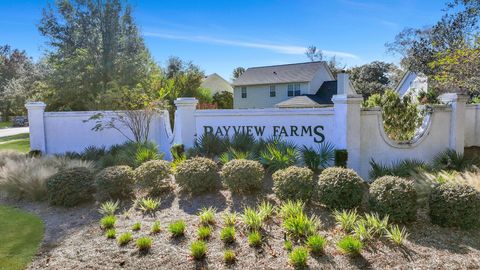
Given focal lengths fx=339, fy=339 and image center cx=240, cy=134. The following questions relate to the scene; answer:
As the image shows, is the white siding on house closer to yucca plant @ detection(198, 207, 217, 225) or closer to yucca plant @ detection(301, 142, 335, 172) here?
yucca plant @ detection(301, 142, 335, 172)

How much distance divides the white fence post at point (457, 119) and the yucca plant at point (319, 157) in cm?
374

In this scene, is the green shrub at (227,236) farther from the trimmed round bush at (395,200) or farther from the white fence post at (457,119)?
the white fence post at (457,119)

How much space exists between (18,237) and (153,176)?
2.36 meters

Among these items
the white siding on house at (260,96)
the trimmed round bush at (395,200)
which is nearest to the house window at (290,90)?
the white siding on house at (260,96)

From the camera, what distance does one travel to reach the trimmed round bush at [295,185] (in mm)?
5809

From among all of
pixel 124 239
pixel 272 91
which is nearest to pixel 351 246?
pixel 124 239

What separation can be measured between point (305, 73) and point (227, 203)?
25.2 m

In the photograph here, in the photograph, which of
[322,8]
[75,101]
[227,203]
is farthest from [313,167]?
[75,101]

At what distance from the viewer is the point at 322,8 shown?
13141 mm

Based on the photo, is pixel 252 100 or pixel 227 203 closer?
pixel 227 203

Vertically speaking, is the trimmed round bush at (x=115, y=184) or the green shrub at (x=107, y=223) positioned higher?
the trimmed round bush at (x=115, y=184)

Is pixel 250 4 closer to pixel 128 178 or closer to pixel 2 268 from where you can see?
pixel 128 178

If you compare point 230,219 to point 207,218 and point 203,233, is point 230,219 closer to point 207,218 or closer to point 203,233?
point 207,218

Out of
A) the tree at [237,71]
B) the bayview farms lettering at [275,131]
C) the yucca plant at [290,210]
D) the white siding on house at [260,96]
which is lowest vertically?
Answer: the yucca plant at [290,210]
